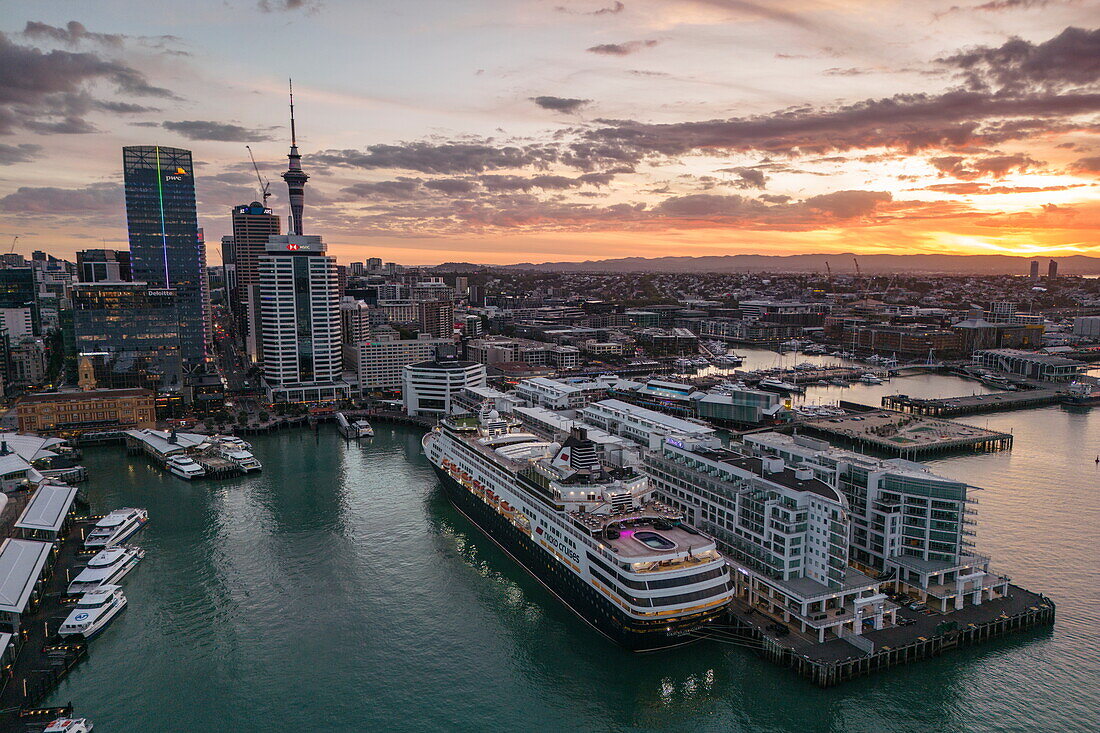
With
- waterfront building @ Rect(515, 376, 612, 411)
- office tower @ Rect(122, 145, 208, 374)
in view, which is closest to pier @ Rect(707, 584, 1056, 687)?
waterfront building @ Rect(515, 376, 612, 411)

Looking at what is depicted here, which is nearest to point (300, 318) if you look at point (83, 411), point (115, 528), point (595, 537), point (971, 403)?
point (83, 411)

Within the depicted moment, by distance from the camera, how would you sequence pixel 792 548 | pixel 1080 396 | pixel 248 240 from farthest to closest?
pixel 248 240 < pixel 1080 396 < pixel 792 548

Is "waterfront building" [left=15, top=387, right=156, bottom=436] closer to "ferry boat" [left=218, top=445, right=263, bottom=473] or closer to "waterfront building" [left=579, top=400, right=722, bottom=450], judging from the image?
"ferry boat" [left=218, top=445, right=263, bottom=473]

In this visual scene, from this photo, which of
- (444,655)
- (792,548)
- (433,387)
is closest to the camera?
(444,655)

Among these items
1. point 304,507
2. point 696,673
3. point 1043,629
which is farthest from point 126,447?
point 1043,629

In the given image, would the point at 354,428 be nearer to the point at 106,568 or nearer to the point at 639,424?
the point at 639,424

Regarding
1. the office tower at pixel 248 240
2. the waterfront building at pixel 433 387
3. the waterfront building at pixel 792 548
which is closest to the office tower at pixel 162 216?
the office tower at pixel 248 240

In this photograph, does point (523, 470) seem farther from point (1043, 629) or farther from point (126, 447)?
point (126, 447)
